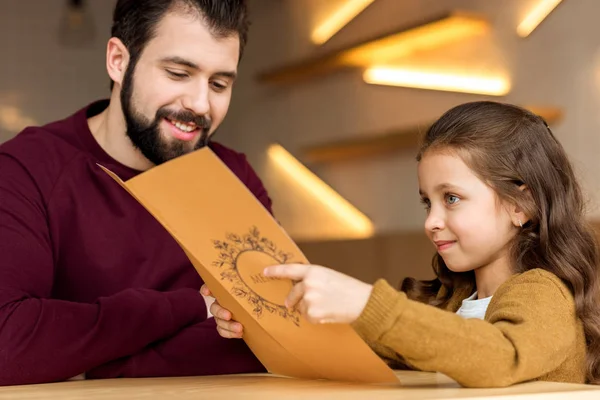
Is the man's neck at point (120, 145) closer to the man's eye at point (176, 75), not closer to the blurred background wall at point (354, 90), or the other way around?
the man's eye at point (176, 75)

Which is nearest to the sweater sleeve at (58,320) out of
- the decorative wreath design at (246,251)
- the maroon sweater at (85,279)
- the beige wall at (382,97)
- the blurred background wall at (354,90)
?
→ the maroon sweater at (85,279)

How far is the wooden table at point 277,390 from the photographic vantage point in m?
0.93

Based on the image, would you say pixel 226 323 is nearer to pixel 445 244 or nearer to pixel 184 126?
pixel 445 244

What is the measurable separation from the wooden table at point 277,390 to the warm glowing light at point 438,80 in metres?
1.84

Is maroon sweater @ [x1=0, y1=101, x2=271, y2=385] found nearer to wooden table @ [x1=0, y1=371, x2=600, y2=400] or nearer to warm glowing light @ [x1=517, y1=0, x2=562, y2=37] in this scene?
wooden table @ [x1=0, y1=371, x2=600, y2=400]

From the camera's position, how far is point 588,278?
1.31m

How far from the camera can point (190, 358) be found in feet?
4.50

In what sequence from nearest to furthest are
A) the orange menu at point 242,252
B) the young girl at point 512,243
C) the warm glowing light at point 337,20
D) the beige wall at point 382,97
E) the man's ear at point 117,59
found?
1. the orange menu at point 242,252
2. the young girl at point 512,243
3. the man's ear at point 117,59
4. the beige wall at point 382,97
5. the warm glowing light at point 337,20

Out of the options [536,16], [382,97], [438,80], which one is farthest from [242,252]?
[382,97]

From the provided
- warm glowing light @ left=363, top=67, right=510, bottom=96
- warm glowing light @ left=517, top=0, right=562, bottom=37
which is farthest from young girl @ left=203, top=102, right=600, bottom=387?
warm glowing light @ left=363, top=67, right=510, bottom=96

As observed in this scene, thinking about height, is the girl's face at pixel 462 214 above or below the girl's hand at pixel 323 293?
above

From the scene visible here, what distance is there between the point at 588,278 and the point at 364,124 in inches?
91.8

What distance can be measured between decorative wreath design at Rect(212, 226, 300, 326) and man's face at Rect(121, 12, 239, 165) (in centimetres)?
74

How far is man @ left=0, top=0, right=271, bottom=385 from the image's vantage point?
1283 mm
